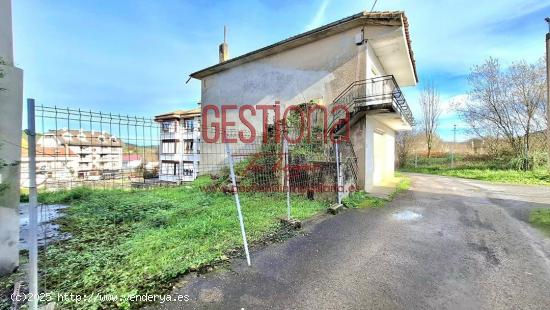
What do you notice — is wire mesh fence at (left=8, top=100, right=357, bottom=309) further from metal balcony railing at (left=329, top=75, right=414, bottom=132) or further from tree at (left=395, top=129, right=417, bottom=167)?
tree at (left=395, top=129, right=417, bottom=167)

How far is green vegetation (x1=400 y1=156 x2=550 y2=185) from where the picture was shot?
1361cm

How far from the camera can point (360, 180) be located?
8.82 m

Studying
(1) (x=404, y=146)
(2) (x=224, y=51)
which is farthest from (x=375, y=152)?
(1) (x=404, y=146)

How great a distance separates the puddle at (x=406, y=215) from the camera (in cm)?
586

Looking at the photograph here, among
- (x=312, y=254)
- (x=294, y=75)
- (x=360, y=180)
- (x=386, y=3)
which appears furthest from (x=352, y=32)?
(x=312, y=254)

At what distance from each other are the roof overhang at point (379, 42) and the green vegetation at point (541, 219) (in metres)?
6.71

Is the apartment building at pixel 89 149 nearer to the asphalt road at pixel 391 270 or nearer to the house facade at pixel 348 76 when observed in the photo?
the asphalt road at pixel 391 270

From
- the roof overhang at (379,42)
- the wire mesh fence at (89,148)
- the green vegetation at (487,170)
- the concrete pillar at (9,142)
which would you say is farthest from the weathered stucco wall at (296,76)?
the green vegetation at (487,170)

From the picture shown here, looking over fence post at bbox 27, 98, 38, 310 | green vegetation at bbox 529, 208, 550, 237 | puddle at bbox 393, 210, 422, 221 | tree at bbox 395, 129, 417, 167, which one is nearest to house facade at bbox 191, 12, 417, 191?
puddle at bbox 393, 210, 422, 221

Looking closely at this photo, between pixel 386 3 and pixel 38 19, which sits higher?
pixel 386 3

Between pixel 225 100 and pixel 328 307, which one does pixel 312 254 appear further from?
pixel 225 100

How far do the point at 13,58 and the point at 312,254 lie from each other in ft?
16.0

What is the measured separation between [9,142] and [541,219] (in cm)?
1015

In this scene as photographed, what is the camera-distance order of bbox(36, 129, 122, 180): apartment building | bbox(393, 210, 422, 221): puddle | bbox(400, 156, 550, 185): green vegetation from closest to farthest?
bbox(36, 129, 122, 180): apartment building < bbox(393, 210, 422, 221): puddle < bbox(400, 156, 550, 185): green vegetation
